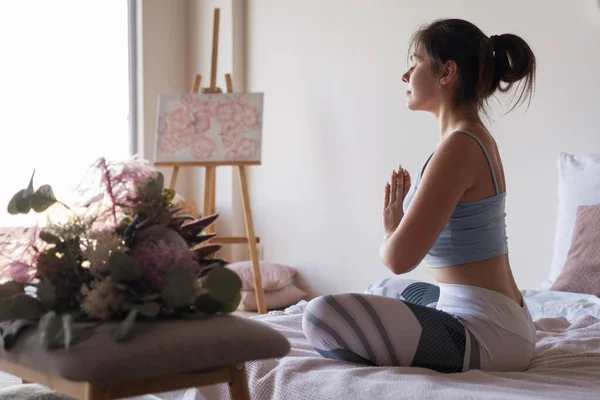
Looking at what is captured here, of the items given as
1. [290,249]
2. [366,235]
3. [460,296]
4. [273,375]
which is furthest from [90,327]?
[290,249]

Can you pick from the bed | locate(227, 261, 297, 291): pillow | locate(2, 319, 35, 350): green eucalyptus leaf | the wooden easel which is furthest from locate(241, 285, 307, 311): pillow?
locate(2, 319, 35, 350): green eucalyptus leaf

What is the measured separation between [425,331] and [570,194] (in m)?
1.56

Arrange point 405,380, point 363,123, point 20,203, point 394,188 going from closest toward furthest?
point 20,203 < point 405,380 < point 394,188 < point 363,123

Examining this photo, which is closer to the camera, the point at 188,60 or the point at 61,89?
the point at 61,89

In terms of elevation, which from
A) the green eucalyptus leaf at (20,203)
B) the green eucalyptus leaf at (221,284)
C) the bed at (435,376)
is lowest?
the bed at (435,376)

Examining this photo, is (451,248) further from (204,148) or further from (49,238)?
(204,148)

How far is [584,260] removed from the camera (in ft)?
8.95

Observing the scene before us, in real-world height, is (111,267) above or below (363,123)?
below

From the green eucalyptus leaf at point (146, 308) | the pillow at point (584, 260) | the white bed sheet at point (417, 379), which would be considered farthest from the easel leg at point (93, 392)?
the pillow at point (584, 260)

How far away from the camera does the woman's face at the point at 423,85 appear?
199 centimetres

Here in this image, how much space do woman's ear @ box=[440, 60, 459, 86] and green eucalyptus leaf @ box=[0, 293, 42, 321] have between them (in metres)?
1.14

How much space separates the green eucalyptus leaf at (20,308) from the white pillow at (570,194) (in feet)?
7.07

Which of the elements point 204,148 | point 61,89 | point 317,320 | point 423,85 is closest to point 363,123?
point 204,148

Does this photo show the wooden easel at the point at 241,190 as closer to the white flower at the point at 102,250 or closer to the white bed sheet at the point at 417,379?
the white bed sheet at the point at 417,379
